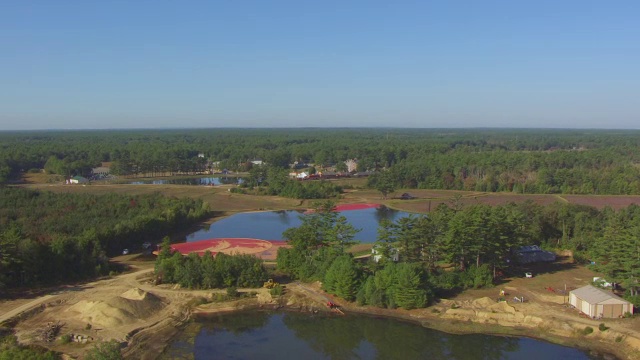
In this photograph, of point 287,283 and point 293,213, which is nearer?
point 287,283

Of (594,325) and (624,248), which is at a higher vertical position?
(624,248)

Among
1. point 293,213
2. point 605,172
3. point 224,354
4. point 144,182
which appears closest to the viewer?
point 224,354

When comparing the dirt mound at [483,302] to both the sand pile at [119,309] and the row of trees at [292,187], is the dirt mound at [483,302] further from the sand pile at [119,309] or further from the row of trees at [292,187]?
the row of trees at [292,187]

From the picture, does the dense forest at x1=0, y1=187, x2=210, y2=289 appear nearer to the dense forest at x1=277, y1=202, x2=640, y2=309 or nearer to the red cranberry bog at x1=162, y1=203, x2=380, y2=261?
the red cranberry bog at x1=162, y1=203, x2=380, y2=261

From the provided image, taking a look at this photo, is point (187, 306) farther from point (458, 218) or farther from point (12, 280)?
point (458, 218)

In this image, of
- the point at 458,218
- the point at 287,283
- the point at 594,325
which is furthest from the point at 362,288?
the point at 594,325

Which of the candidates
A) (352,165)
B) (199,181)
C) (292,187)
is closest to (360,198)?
(292,187)
